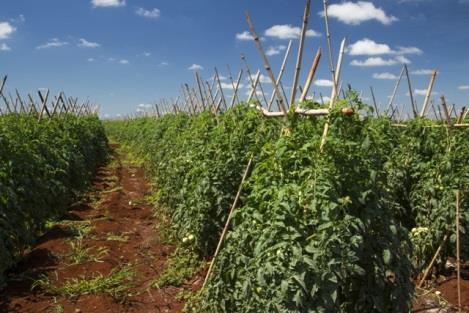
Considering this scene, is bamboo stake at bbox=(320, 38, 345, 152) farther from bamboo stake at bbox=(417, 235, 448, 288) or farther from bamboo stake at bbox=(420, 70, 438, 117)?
bamboo stake at bbox=(420, 70, 438, 117)

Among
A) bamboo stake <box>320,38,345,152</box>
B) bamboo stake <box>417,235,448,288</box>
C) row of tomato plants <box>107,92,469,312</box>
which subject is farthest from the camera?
bamboo stake <box>417,235,448,288</box>

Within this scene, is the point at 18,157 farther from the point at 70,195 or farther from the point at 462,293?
the point at 462,293

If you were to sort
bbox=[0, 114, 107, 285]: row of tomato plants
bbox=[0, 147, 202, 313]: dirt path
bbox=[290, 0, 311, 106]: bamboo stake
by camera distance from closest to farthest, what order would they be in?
bbox=[290, 0, 311, 106]: bamboo stake, bbox=[0, 147, 202, 313]: dirt path, bbox=[0, 114, 107, 285]: row of tomato plants

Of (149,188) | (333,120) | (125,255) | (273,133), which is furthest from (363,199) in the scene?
(149,188)

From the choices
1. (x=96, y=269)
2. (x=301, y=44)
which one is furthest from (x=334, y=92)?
(x=96, y=269)

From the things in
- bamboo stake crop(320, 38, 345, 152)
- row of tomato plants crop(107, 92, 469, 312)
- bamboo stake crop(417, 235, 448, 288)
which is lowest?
bamboo stake crop(417, 235, 448, 288)

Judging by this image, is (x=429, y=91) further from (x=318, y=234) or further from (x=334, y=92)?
(x=318, y=234)

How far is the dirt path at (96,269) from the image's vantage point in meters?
4.80

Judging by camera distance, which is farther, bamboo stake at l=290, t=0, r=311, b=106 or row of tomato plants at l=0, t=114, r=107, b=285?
row of tomato plants at l=0, t=114, r=107, b=285

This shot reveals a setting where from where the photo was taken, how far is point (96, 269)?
223 inches

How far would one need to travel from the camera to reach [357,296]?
349cm

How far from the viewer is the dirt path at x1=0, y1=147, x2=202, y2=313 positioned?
4.80 metres

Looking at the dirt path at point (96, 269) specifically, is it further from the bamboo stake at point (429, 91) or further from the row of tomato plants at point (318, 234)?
the bamboo stake at point (429, 91)

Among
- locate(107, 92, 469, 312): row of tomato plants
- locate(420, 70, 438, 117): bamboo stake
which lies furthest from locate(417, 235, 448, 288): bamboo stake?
locate(420, 70, 438, 117): bamboo stake
